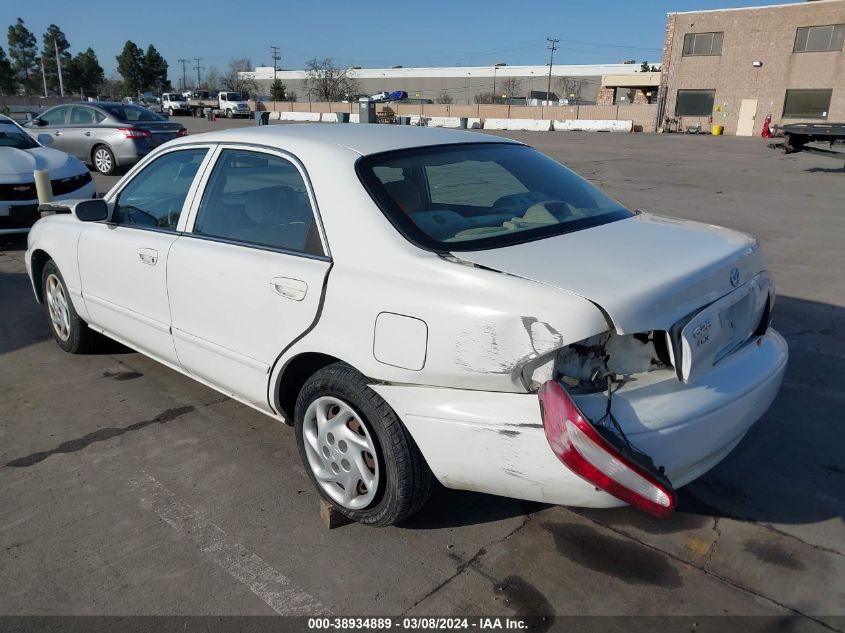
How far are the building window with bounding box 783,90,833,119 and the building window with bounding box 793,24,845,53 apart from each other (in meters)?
2.44

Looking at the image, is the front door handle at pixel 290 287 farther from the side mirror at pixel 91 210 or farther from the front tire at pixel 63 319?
the front tire at pixel 63 319

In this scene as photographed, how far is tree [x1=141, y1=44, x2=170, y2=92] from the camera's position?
8638 centimetres

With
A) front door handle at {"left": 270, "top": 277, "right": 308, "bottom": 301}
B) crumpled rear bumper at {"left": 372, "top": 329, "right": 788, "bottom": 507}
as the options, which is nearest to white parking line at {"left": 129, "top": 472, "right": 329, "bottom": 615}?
crumpled rear bumper at {"left": 372, "top": 329, "right": 788, "bottom": 507}

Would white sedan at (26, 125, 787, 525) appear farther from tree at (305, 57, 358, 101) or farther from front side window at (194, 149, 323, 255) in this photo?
tree at (305, 57, 358, 101)

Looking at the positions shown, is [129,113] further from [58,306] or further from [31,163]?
[58,306]

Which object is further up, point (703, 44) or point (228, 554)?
point (703, 44)

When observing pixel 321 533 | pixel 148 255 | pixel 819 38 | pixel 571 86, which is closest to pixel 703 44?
A: pixel 819 38

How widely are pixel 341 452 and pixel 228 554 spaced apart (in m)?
0.61

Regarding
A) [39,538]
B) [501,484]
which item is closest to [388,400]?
[501,484]

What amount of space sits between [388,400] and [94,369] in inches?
119

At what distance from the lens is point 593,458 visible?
210cm

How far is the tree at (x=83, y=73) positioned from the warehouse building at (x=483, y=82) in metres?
29.1

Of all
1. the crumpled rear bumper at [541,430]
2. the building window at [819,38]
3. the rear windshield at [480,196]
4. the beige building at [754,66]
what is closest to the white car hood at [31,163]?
the rear windshield at [480,196]

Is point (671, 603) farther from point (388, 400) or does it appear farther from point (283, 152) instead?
point (283, 152)
